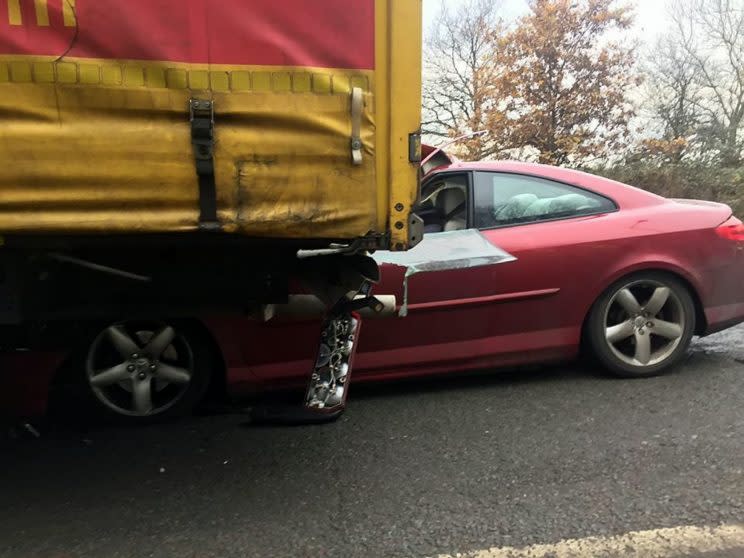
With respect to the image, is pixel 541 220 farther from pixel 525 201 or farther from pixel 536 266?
pixel 536 266

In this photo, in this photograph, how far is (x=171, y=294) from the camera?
2.70 meters

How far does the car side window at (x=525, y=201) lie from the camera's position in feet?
13.5

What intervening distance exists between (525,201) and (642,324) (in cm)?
114

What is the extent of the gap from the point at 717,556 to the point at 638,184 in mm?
13323

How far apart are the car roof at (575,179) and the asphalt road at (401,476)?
1.24 metres

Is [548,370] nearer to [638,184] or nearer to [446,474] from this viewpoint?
[446,474]

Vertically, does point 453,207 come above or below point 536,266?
above

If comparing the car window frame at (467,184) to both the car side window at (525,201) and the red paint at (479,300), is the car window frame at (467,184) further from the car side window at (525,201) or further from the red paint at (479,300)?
the red paint at (479,300)

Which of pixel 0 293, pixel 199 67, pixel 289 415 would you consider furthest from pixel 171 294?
pixel 289 415

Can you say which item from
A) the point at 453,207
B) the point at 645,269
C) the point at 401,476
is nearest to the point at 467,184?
the point at 453,207

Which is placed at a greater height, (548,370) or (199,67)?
(199,67)

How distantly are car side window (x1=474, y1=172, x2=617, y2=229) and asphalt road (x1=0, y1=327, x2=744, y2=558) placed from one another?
1152 mm

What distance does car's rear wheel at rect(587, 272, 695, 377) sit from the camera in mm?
4098

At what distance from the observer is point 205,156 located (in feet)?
6.91
